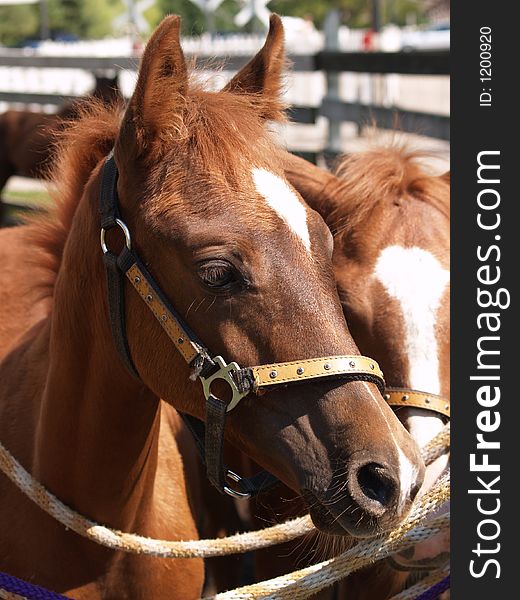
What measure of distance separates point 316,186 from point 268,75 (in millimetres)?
705

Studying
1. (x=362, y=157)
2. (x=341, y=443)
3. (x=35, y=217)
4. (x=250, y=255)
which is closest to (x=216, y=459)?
(x=341, y=443)

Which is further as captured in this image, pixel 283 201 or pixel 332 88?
pixel 332 88

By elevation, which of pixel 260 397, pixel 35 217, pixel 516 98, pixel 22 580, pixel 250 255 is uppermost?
pixel 516 98

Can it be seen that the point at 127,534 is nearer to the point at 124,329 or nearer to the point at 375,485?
the point at 124,329

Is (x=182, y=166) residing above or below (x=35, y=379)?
above

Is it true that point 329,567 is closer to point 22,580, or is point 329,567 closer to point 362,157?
point 22,580

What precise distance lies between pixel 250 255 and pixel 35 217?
4.06 feet

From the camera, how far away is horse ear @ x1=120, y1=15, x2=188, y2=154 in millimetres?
2135

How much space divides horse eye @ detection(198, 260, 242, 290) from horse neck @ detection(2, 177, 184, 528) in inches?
16.2

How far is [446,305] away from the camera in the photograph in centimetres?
285

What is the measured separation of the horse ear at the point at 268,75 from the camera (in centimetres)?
259

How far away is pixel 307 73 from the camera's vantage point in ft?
27.0

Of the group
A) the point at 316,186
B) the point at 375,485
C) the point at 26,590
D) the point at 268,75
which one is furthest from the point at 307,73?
the point at 375,485

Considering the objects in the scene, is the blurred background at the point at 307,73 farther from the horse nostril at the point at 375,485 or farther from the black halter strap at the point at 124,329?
the horse nostril at the point at 375,485
